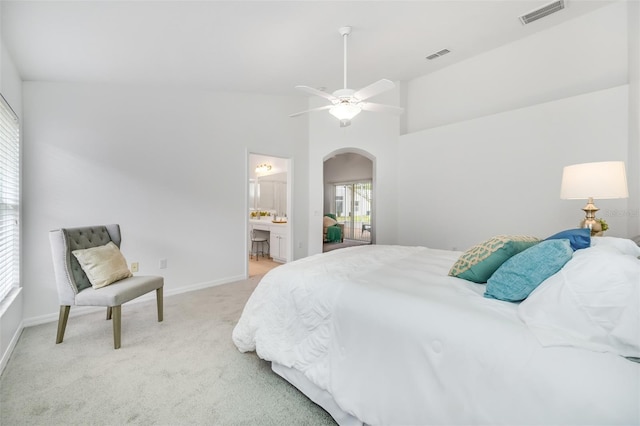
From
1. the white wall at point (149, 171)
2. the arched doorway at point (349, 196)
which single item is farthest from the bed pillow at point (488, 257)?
the arched doorway at point (349, 196)

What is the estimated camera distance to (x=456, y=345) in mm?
1074

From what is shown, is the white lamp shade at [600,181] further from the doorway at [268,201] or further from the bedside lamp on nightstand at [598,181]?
the doorway at [268,201]

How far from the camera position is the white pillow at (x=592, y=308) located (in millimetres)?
905

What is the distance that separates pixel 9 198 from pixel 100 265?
3.20ft

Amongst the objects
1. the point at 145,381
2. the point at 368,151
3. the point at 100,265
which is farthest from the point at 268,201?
the point at 145,381

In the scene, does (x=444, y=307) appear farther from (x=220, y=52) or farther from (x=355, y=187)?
(x=355, y=187)

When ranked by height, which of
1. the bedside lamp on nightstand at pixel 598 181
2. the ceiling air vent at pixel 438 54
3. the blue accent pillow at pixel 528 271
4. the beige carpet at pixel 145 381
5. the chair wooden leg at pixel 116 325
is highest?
the ceiling air vent at pixel 438 54

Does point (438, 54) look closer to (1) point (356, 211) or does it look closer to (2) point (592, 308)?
(2) point (592, 308)

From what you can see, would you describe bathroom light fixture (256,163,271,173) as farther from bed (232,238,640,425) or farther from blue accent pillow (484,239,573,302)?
blue accent pillow (484,239,573,302)

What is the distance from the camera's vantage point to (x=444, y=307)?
3.94 ft

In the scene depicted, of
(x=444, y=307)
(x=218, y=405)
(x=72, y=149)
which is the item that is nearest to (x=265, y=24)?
(x=72, y=149)

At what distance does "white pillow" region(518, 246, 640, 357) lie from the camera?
2.97 ft

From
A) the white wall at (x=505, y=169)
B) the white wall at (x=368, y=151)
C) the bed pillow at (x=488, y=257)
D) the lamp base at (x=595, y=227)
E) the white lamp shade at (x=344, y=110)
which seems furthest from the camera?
the white wall at (x=368, y=151)

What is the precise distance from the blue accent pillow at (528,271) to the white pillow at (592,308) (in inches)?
4.2
